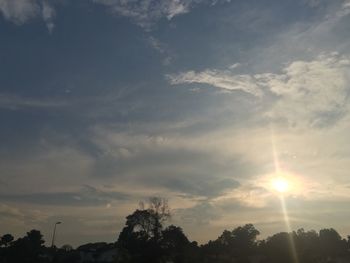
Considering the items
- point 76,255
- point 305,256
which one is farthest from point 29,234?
point 305,256

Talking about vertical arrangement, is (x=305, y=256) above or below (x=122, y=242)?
below

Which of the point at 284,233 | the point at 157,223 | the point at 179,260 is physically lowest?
the point at 179,260

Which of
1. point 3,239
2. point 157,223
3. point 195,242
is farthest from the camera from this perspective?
point 195,242

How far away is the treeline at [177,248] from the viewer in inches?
2200

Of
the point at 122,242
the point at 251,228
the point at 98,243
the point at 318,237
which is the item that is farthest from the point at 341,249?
the point at 98,243

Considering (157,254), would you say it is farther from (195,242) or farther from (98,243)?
(98,243)

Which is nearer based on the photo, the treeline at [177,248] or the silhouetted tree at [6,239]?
Answer: the treeline at [177,248]

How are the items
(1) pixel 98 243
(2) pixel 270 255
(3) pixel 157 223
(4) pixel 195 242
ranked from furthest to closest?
1. (1) pixel 98 243
2. (4) pixel 195 242
3. (3) pixel 157 223
4. (2) pixel 270 255

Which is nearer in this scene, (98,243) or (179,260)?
(179,260)

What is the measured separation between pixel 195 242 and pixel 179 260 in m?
53.3

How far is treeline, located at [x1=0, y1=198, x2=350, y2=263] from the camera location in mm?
55875

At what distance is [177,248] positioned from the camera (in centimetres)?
8638

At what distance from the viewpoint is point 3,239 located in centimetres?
7906

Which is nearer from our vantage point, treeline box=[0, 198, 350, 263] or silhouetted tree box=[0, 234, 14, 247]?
treeline box=[0, 198, 350, 263]
